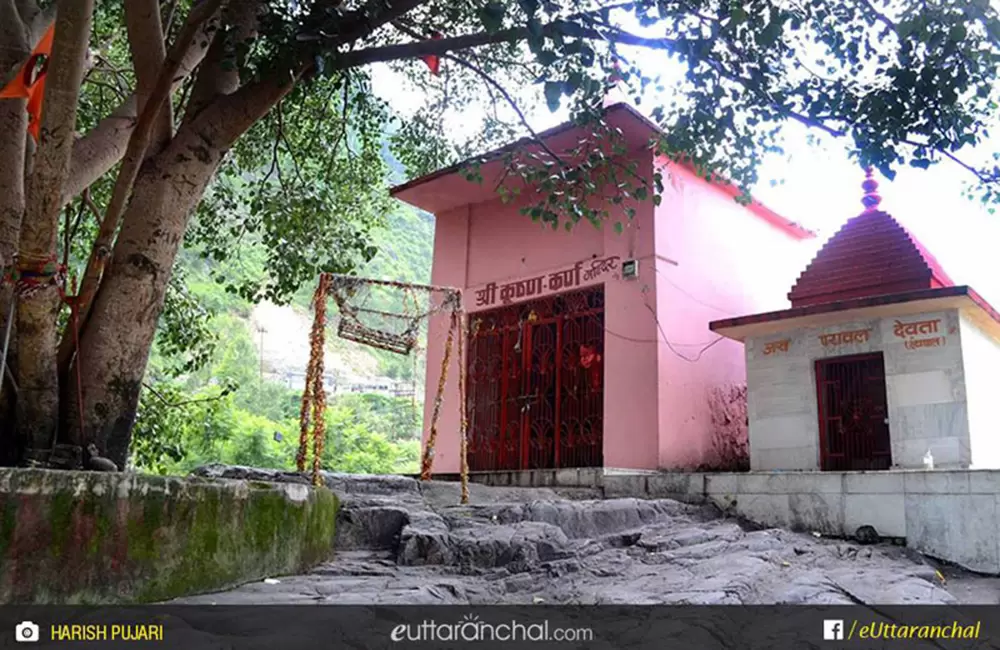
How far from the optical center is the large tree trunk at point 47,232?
4055mm

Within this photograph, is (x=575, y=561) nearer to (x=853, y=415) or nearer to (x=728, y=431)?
(x=853, y=415)

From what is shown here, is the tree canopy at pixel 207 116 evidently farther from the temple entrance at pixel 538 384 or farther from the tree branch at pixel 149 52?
the temple entrance at pixel 538 384

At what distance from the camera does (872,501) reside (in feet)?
22.1

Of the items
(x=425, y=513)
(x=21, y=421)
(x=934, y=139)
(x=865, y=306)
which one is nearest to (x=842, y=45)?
(x=934, y=139)

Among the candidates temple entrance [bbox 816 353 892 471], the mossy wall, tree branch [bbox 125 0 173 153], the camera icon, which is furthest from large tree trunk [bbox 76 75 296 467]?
temple entrance [bbox 816 353 892 471]

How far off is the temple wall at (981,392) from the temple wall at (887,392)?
0.46 ft

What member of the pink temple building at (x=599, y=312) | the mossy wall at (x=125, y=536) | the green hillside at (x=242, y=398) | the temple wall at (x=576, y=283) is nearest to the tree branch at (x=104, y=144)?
the green hillside at (x=242, y=398)

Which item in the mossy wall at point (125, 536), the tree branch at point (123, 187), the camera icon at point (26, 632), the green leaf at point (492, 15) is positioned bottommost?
the camera icon at point (26, 632)

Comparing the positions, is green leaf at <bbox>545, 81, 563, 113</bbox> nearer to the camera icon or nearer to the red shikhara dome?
the camera icon

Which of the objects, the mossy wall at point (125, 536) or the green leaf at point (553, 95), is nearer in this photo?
the mossy wall at point (125, 536)

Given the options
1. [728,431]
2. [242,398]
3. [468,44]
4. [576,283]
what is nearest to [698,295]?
[576,283]

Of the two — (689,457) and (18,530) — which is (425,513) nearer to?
(18,530)

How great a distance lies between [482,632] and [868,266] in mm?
6825

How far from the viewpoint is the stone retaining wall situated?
610 centimetres
